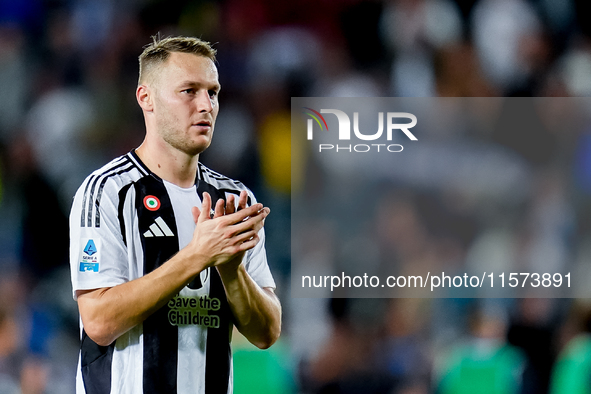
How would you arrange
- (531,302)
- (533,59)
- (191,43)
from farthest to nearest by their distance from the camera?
(533,59)
(531,302)
(191,43)

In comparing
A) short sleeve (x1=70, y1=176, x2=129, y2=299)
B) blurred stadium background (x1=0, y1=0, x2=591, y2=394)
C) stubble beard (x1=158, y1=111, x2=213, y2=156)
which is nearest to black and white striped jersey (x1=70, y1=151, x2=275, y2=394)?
short sleeve (x1=70, y1=176, x2=129, y2=299)

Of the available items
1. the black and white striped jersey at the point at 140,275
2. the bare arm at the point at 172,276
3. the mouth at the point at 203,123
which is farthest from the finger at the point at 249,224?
the mouth at the point at 203,123

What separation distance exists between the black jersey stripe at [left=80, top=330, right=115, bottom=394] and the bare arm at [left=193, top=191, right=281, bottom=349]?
14.7 inches

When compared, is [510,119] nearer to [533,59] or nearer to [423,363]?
[533,59]

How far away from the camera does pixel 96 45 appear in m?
3.47

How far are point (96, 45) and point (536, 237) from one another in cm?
286

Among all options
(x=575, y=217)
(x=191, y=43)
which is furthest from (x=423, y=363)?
(x=191, y=43)

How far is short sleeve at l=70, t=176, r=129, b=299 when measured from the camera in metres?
1.61

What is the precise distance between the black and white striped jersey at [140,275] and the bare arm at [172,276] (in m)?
0.08

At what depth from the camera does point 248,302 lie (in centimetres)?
169

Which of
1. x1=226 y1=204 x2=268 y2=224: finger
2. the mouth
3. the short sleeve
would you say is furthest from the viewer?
the mouth

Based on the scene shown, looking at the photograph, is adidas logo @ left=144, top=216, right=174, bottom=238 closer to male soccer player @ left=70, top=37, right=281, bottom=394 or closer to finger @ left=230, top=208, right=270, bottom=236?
male soccer player @ left=70, top=37, right=281, bottom=394

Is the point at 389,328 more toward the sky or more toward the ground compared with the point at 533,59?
more toward the ground

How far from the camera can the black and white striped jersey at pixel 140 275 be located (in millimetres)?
1632
